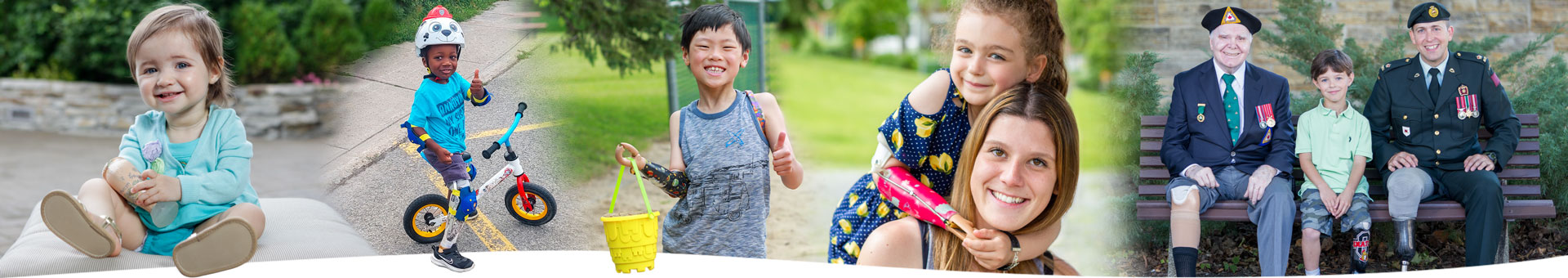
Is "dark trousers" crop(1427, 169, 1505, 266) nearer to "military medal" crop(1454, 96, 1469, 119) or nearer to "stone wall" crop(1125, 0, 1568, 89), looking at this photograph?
"military medal" crop(1454, 96, 1469, 119)

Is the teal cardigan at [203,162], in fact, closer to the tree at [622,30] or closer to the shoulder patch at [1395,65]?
the tree at [622,30]

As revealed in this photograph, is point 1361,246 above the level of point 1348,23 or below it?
below

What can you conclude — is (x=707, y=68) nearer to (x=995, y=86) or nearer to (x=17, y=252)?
(x=995, y=86)

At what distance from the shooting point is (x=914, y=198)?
3.95 metres

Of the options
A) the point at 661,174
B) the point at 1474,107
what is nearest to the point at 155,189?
the point at 661,174

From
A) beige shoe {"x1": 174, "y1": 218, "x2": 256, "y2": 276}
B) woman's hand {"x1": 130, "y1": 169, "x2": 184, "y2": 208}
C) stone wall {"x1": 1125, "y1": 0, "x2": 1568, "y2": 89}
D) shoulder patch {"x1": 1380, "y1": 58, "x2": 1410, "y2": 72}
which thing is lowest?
beige shoe {"x1": 174, "y1": 218, "x2": 256, "y2": 276}

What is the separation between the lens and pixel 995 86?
3.83 m

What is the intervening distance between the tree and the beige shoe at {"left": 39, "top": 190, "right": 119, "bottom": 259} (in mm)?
1977

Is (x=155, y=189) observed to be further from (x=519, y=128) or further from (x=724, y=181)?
(x=724, y=181)

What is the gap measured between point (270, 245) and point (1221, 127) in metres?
3.88

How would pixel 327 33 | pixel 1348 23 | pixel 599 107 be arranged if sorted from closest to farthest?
1. pixel 1348 23
2. pixel 599 107
3. pixel 327 33

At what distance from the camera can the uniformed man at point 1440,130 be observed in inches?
165

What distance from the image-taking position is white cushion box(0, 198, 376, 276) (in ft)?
14.0

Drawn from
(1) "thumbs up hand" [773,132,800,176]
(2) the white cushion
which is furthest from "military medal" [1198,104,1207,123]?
(2) the white cushion
